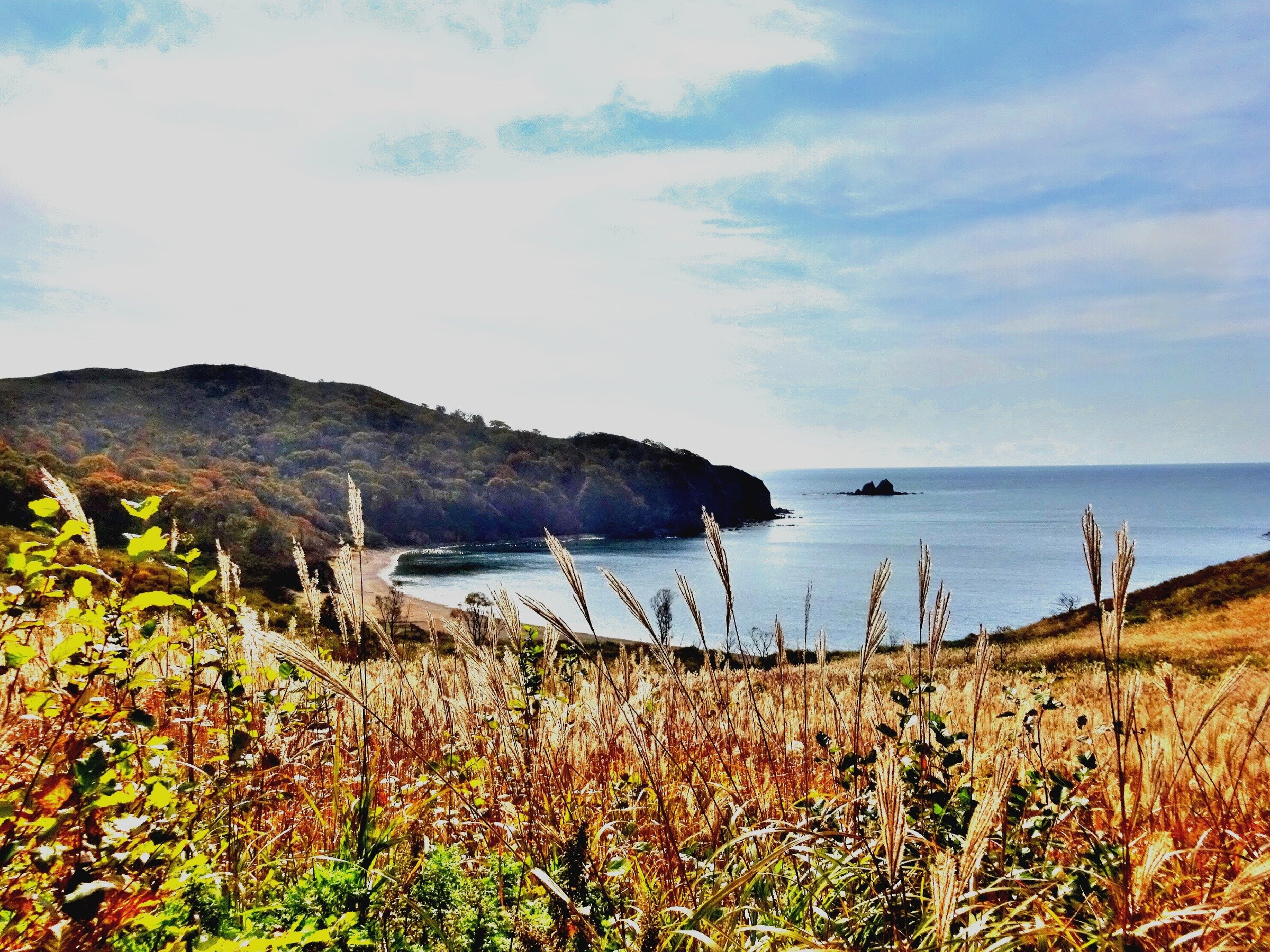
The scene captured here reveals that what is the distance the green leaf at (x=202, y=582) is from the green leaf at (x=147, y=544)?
358mm

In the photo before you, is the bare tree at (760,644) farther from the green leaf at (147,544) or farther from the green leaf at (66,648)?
the green leaf at (66,648)

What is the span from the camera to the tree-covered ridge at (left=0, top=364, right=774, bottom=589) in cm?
8925

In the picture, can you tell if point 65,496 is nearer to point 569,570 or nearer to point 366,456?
point 569,570

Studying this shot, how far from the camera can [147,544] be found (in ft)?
6.10

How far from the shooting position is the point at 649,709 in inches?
186

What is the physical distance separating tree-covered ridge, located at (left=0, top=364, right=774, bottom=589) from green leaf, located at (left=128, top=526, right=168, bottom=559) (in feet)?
217

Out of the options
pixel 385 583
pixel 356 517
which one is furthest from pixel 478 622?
pixel 385 583

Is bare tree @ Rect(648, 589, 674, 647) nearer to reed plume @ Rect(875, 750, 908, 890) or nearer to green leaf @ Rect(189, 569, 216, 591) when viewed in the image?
green leaf @ Rect(189, 569, 216, 591)

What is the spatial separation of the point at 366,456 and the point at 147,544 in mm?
118878

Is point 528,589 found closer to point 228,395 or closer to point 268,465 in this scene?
point 268,465

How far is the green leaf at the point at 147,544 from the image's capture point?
1844mm

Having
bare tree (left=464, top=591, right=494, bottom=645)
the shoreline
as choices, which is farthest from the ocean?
bare tree (left=464, top=591, right=494, bottom=645)

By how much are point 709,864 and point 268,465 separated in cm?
10691

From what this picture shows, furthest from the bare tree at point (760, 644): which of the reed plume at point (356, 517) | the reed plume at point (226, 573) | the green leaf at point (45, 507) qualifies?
the reed plume at point (226, 573)
